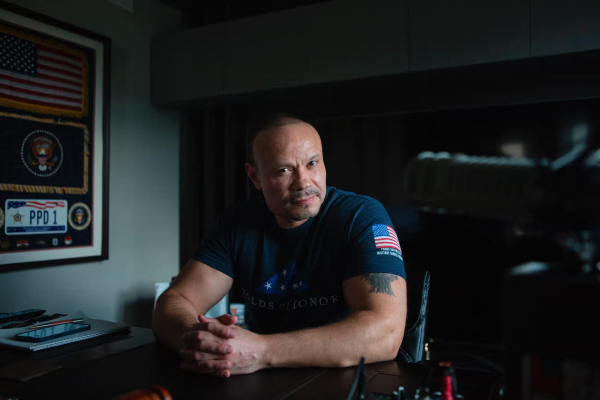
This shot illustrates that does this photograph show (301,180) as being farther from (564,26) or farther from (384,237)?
(564,26)

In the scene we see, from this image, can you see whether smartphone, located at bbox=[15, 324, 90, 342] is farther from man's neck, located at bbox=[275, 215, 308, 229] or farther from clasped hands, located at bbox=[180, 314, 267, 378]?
man's neck, located at bbox=[275, 215, 308, 229]

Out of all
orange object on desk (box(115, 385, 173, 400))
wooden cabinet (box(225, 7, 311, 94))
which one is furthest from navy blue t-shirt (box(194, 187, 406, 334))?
wooden cabinet (box(225, 7, 311, 94))

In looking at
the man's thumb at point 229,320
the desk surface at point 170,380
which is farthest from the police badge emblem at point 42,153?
the man's thumb at point 229,320

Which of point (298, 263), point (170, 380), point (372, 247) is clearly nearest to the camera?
point (170, 380)

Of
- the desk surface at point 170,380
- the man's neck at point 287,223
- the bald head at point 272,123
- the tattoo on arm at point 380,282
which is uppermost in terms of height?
the bald head at point 272,123

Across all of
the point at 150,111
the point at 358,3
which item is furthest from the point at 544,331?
the point at 150,111

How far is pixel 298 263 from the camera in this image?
1.47m

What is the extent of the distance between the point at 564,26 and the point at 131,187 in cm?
259

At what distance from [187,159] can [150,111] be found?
421 millimetres

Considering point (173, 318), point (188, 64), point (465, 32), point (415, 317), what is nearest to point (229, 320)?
point (173, 318)

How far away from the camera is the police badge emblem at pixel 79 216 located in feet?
8.77

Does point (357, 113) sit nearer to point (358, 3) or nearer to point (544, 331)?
point (358, 3)

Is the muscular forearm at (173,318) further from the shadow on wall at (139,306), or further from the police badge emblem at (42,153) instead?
the shadow on wall at (139,306)

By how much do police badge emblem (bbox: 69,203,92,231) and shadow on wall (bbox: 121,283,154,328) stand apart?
0.58 metres
